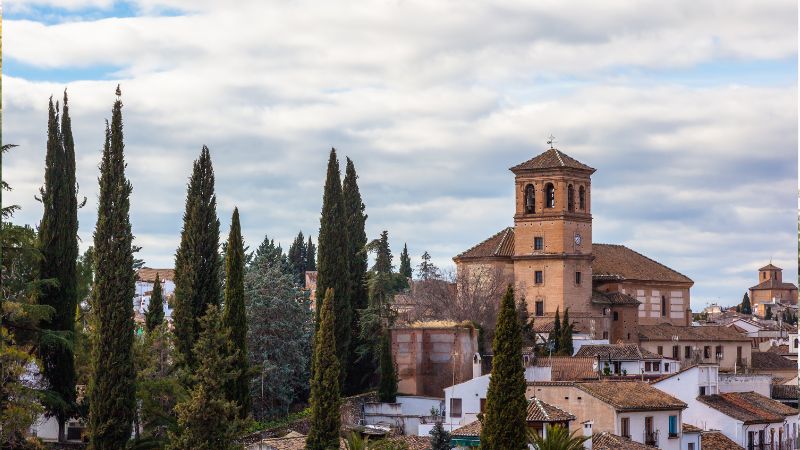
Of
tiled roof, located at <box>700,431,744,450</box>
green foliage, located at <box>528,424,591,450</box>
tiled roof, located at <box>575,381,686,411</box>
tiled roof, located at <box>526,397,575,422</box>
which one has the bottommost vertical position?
tiled roof, located at <box>700,431,744,450</box>

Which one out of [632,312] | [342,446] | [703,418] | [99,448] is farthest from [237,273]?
[632,312]

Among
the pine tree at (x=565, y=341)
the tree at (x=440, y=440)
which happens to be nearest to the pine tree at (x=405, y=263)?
the pine tree at (x=565, y=341)

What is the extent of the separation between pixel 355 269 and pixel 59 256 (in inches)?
678

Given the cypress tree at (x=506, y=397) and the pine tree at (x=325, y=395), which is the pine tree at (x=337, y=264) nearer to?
the pine tree at (x=325, y=395)

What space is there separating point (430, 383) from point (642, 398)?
26.4ft

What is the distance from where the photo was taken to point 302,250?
10419cm

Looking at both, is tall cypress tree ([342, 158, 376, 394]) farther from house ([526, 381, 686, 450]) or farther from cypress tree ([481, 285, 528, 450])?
cypress tree ([481, 285, 528, 450])

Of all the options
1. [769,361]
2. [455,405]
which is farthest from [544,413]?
[769,361]

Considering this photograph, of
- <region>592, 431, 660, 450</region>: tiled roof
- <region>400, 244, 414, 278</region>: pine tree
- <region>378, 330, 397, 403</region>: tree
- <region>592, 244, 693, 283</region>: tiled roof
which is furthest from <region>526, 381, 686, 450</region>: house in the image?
<region>400, 244, 414, 278</region>: pine tree

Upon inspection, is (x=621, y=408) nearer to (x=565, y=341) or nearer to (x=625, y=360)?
(x=625, y=360)

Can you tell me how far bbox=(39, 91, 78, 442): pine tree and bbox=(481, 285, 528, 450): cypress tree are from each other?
10.7m

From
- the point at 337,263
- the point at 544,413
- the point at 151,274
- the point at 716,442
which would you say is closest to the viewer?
the point at 544,413

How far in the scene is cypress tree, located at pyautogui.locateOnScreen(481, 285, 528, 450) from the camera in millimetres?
30453

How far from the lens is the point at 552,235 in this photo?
66875 mm
